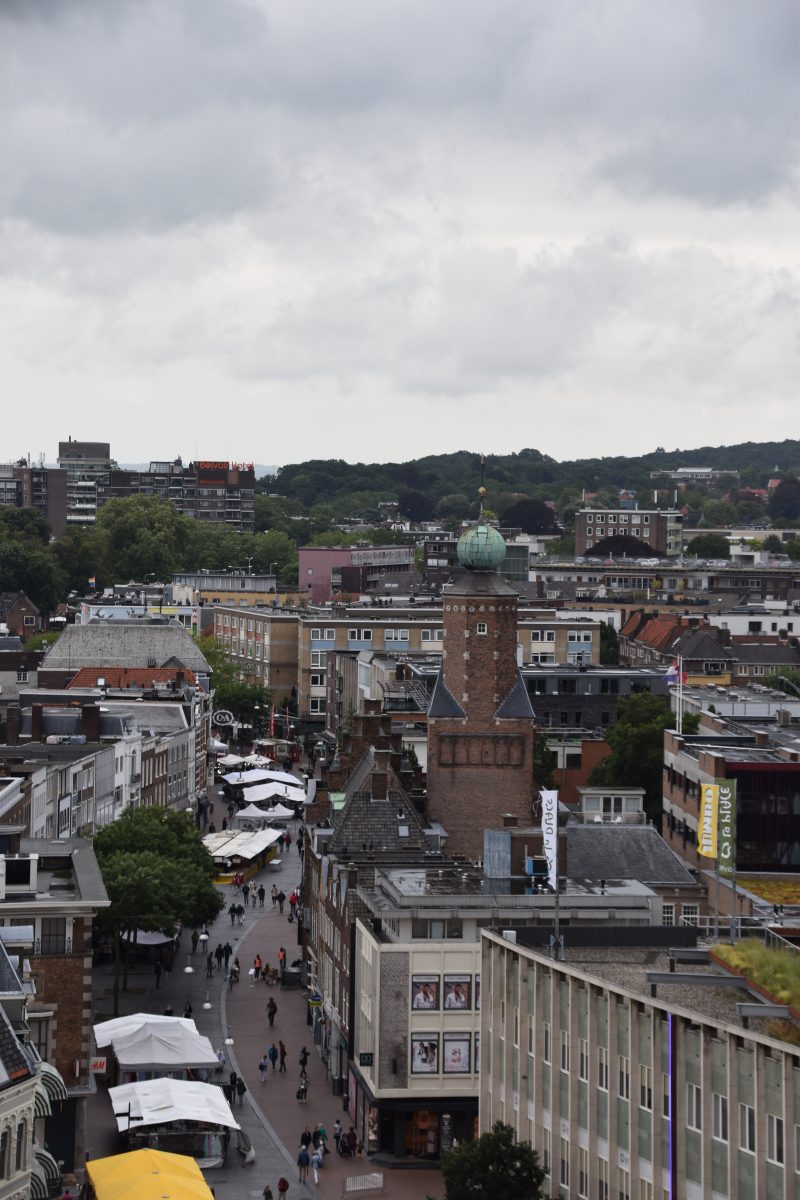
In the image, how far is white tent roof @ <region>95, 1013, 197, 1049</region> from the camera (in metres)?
66.9

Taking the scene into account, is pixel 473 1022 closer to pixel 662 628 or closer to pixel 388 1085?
pixel 388 1085

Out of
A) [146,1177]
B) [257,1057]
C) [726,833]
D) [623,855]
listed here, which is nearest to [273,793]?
[623,855]

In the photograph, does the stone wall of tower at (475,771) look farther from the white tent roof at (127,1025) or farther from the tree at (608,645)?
the tree at (608,645)

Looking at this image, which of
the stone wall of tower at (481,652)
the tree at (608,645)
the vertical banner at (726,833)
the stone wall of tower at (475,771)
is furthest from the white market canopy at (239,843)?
the tree at (608,645)

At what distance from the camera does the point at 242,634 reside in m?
186

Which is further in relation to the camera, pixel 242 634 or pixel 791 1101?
pixel 242 634

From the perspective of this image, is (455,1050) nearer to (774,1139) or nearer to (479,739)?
(774,1139)

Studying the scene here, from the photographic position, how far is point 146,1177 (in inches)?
2050

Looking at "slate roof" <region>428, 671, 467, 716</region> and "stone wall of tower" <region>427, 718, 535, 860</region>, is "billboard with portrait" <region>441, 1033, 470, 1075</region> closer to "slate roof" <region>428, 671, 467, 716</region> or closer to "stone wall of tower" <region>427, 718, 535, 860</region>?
"stone wall of tower" <region>427, 718, 535, 860</region>

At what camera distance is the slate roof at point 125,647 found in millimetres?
141500

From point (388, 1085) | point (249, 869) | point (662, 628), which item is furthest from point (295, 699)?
point (388, 1085)

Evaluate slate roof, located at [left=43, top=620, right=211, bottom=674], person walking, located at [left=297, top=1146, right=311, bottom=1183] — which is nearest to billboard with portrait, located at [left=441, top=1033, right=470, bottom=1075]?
person walking, located at [left=297, top=1146, right=311, bottom=1183]

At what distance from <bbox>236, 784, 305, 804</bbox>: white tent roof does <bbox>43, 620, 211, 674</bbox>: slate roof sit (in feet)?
61.6

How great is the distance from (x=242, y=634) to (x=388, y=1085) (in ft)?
405
